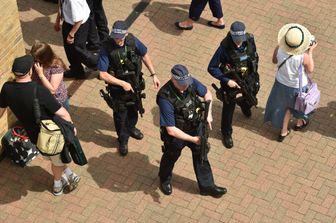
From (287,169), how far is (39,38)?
4.18 metres

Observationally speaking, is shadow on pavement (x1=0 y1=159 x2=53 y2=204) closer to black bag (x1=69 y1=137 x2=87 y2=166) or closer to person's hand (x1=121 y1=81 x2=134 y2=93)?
black bag (x1=69 y1=137 x2=87 y2=166)

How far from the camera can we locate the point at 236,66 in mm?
8133

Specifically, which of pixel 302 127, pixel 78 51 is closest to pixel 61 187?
pixel 78 51

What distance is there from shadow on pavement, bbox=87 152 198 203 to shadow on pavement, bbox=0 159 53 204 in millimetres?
574

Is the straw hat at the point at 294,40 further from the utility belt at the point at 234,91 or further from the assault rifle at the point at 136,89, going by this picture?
the assault rifle at the point at 136,89

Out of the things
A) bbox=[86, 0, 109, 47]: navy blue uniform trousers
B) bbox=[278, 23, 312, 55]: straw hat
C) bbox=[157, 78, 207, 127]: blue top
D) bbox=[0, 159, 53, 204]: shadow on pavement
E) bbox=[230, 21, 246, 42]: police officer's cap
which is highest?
bbox=[230, 21, 246, 42]: police officer's cap

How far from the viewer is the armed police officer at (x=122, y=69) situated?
796 cm

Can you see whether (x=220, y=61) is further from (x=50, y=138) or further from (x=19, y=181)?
(x=19, y=181)

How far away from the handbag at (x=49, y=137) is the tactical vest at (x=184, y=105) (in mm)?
1152

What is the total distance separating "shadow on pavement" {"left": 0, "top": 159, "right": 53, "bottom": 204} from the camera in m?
8.40

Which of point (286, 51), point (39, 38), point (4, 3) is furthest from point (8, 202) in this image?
point (286, 51)

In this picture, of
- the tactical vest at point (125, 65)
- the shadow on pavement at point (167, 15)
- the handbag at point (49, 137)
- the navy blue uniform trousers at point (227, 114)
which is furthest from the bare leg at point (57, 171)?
the shadow on pavement at point (167, 15)

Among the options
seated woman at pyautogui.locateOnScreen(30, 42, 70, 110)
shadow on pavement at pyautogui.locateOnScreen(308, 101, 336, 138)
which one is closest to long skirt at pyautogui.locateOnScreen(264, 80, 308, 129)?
shadow on pavement at pyautogui.locateOnScreen(308, 101, 336, 138)

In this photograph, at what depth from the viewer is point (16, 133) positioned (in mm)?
8273
